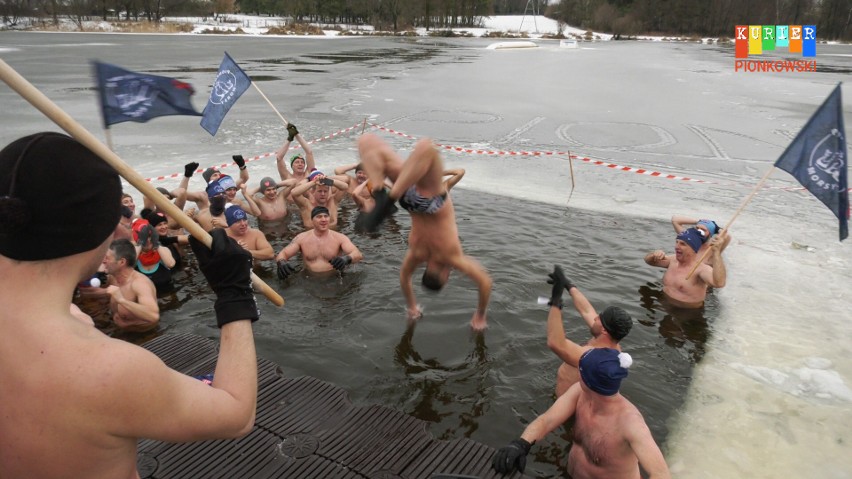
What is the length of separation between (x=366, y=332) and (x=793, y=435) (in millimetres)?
3484

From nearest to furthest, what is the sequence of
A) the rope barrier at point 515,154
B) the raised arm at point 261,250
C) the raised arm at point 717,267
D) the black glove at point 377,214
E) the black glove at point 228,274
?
the black glove at point 228,274, the black glove at point 377,214, the raised arm at point 717,267, the raised arm at point 261,250, the rope barrier at point 515,154

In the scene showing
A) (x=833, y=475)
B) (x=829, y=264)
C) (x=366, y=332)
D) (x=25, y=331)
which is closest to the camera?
(x=25, y=331)

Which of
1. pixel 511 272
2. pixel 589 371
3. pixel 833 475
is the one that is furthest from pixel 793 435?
pixel 511 272

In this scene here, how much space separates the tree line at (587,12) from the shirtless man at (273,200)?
69.6m

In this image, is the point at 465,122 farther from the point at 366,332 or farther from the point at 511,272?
the point at 366,332

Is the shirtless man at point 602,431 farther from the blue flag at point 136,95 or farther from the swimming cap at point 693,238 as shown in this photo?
the blue flag at point 136,95

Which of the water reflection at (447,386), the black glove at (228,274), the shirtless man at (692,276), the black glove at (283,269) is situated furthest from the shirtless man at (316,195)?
the black glove at (228,274)

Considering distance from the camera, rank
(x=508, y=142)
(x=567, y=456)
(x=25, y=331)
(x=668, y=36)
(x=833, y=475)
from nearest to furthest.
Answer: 1. (x=25, y=331)
2. (x=833, y=475)
3. (x=567, y=456)
4. (x=508, y=142)
5. (x=668, y=36)

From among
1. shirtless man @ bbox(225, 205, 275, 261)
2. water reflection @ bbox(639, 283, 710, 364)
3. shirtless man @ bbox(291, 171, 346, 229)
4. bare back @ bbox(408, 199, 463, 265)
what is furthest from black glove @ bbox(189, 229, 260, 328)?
shirtless man @ bbox(291, 171, 346, 229)

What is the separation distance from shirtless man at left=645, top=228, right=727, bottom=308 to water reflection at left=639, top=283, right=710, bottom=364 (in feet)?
0.34

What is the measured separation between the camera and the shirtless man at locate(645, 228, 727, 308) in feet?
17.2

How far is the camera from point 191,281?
5973 mm

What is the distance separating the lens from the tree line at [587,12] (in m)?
66.9

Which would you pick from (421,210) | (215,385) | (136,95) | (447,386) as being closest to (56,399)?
(215,385)
